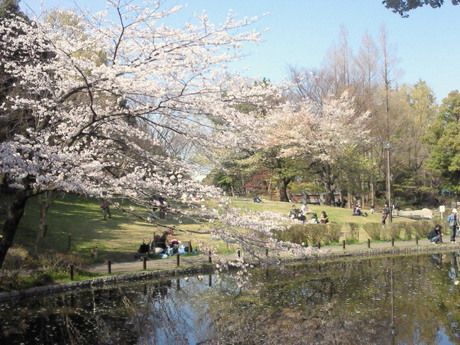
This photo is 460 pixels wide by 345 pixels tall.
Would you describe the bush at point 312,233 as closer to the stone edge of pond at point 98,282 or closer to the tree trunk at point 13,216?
the stone edge of pond at point 98,282

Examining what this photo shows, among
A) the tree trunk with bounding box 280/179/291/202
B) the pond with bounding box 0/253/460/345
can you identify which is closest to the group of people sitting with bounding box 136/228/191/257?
the pond with bounding box 0/253/460/345

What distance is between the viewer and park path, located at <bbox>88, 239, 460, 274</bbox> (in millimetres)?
16047

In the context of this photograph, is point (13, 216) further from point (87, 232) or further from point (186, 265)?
point (87, 232)

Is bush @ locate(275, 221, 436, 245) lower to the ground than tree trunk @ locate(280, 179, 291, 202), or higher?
lower

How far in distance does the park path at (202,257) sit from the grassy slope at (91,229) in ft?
3.06

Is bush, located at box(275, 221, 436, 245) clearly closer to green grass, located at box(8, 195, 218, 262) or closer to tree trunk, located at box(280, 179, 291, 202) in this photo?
green grass, located at box(8, 195, 218, 262)

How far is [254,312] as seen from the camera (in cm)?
1136

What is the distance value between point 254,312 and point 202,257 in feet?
24.1

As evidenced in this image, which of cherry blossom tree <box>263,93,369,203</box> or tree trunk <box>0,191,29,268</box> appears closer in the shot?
tree trunk <box>0,191,29,268</box>

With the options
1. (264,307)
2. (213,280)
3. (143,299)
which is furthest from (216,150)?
(213,280)

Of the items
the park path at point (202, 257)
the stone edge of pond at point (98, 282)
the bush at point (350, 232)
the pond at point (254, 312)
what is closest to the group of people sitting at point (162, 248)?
the park path at point (202, 257)

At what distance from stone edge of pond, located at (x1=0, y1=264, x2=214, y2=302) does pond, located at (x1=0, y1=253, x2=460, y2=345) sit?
289mm

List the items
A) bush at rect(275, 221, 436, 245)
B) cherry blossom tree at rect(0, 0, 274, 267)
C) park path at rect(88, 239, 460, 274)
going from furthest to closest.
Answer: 1. bush at rect(275, 221, 436, 245)
2. park path at rect(88, 239, 460, 274)
3. cherry blossom tree at rect(0, 0, 274, 267)

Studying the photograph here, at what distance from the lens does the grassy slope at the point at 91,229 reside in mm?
19156
